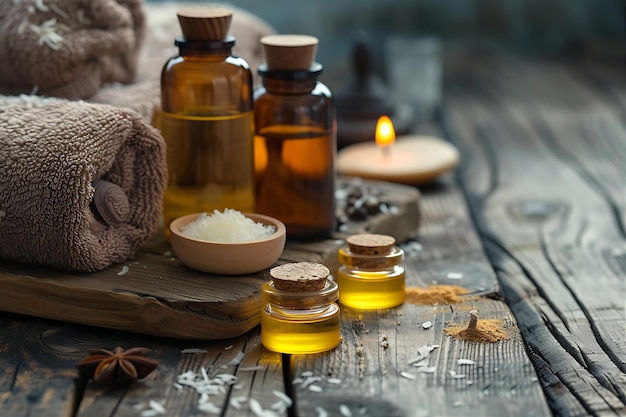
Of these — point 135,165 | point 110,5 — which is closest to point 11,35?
point 110,5

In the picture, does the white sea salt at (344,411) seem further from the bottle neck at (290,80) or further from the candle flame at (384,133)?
the candle flame at (384,133)

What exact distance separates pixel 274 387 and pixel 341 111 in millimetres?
999

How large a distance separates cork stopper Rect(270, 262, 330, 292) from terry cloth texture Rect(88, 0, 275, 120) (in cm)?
37

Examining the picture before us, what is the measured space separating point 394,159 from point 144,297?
73 centimetres

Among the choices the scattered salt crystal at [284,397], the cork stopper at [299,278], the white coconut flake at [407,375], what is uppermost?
the cork stopper at [299,278]

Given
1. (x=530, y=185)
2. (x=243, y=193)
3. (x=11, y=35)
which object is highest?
(x=11, y=35)

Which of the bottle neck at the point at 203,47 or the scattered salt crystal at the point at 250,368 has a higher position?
the bottle neck at the point at 203,47

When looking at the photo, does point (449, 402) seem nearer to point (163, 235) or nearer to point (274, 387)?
point (274, 387)

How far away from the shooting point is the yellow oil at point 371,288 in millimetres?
1020

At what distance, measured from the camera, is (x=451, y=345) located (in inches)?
36.5

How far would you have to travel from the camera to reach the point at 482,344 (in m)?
0.93

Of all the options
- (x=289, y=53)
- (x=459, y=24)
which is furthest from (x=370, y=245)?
(x=459, y=24)

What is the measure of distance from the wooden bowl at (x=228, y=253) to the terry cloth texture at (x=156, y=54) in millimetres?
253

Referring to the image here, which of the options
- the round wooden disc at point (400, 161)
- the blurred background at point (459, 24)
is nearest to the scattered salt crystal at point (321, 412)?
the round wooden disc at point (400, 161)
